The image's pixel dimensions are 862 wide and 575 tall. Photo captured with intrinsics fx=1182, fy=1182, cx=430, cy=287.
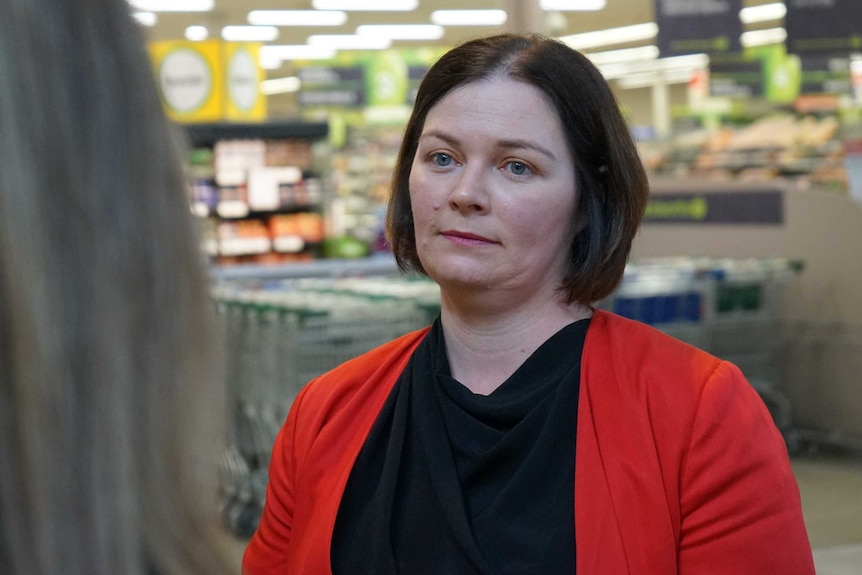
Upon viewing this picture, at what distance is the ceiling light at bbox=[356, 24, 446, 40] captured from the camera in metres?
20.3

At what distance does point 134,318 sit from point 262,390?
4.97 metres

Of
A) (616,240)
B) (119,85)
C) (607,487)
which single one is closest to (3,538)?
(119,85)

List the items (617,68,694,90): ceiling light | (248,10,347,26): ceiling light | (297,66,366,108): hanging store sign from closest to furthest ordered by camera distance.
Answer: (297,66,366,108): hanging store sign < (248,10,347,26): ceiling light < (617,68,694,90): ceiling light

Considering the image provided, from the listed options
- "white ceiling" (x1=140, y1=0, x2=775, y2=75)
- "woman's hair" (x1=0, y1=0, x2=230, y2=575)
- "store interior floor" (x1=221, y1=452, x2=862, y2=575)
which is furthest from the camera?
"white ceiling" (x1=140, y1=0, x2=775, y2=75)

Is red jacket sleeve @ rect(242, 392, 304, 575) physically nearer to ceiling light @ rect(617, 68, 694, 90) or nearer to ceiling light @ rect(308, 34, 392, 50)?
ceiling light @ rect(308, 34, 392, 50)

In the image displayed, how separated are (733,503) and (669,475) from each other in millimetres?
92

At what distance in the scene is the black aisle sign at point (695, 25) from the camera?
787 centimetres

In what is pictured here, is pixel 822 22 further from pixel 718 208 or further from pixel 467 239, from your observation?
pixel 467 239

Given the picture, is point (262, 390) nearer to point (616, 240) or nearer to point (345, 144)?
point (616, 240)

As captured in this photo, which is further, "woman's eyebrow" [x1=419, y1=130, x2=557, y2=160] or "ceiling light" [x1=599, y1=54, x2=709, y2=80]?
"ceiling light" [x1=599, y1=54, x2=709, y2=80]

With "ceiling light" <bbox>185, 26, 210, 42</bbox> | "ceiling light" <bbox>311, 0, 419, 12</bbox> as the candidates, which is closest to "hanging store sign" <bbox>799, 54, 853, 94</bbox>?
"ceiling light" <bbox>311, 0, 419, 12</bbox>

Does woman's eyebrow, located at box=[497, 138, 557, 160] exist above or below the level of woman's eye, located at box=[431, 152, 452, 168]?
above

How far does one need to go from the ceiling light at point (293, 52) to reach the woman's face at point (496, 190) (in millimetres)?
21007

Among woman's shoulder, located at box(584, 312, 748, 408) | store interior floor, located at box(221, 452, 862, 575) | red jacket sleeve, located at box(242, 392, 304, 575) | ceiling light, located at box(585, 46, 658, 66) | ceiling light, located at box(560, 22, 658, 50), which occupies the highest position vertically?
ceiling light, located at box(560, 22, 658, 50)
